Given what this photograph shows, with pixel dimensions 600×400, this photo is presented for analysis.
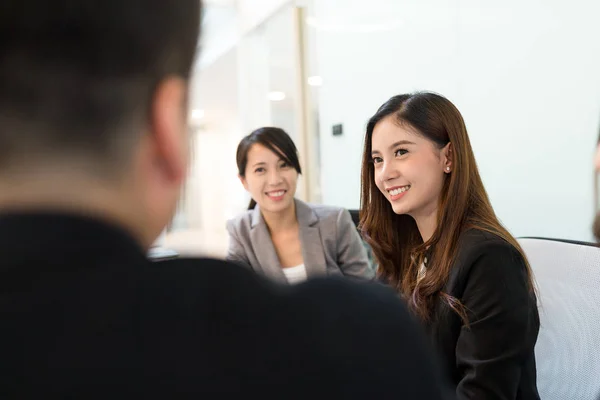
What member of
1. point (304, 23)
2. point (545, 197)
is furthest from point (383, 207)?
point (304, 23)

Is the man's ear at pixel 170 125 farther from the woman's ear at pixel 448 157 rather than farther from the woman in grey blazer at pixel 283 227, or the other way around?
the woman in grey blazer at pixel 283 227

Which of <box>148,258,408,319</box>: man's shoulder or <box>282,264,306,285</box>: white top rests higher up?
<box>148,258,408,319</box>: man's shoulder

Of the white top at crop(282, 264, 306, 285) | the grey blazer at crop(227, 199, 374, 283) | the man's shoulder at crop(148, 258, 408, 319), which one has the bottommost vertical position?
the white top at crop(282, 264, 306, 285)

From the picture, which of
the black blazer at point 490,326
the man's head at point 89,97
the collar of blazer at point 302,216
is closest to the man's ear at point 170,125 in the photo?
the man's head at point 89,97

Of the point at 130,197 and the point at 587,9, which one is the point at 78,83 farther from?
the point at 587,9

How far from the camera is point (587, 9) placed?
1.69 meters

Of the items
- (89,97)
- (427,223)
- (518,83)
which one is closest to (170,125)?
(89,97)

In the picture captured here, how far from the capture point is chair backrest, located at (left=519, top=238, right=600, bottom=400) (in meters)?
1.15

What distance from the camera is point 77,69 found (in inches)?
12.7

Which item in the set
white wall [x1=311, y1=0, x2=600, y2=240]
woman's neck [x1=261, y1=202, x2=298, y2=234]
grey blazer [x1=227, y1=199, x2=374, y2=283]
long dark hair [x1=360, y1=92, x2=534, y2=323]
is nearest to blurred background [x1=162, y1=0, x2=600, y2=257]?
white wall [x1=311, y1=0, x2=600, y2=240]

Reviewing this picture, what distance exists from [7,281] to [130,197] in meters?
0.10

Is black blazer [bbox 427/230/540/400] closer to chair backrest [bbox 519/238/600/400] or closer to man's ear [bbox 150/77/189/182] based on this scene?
chair backrest [bbox 519/238/600/400]

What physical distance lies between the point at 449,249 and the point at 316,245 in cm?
93

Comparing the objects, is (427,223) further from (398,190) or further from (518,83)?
(518,83)
